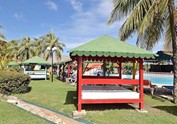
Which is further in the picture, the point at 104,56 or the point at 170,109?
the point at 170,109

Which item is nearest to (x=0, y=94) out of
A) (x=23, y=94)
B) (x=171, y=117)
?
(x=23, y=94)

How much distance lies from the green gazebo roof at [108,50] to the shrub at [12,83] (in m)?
6.34

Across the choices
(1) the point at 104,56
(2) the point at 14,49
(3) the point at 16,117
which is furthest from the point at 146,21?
(2) the point at 14,49

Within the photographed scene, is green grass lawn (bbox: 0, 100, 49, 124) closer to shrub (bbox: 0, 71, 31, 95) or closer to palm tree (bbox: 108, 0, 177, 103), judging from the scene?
shrub (bbox: 0, 71, 31, 95)

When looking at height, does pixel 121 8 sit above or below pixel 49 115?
above

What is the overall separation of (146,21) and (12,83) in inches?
336

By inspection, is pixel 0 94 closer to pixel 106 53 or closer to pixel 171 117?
pixel 106 53

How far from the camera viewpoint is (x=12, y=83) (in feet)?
44.9

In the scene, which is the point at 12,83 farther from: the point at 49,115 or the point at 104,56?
the point at 104,56

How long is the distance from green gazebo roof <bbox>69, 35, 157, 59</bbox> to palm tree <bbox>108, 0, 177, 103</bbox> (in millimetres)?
2025

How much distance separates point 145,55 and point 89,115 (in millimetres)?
3172

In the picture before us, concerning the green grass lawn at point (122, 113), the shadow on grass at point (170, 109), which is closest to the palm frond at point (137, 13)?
the green grass lawn at point (122, 113)

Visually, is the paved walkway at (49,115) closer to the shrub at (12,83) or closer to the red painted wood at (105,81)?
the red painted wood at (105,81)

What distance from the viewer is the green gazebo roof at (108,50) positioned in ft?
27.9
